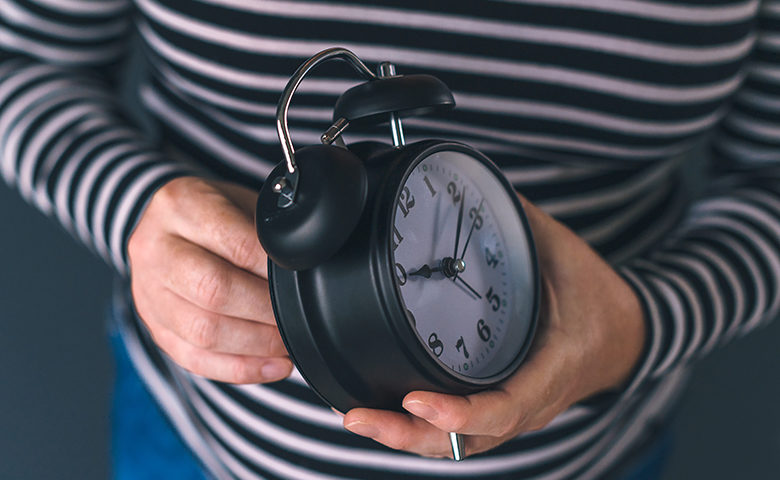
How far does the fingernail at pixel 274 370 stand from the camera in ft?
1.72

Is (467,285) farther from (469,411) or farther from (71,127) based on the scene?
(71,127)

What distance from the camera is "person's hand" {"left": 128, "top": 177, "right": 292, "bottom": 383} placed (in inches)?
19.2

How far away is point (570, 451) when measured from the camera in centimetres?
72

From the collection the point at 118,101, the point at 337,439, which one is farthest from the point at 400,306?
the point at 118,101

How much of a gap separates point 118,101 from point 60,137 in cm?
11

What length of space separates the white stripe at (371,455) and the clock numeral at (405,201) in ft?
1.09

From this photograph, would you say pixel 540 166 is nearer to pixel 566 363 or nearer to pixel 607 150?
pixel 607 150

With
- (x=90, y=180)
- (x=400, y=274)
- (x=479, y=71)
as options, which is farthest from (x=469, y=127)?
(x=90, y=180)

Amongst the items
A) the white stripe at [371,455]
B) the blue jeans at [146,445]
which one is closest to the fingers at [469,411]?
the white stripe at [371,455]

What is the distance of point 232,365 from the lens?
528mm

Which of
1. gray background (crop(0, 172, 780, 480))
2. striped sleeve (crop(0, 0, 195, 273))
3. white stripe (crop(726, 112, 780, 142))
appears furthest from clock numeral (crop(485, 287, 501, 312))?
gray background (crop(0, 172, 780, 480))

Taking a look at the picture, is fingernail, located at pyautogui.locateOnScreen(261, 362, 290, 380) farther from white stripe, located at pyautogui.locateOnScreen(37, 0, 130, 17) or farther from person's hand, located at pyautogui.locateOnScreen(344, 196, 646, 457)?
white stripe, located at pyautogui.locateOnScreen(37, 0, 130, 17)

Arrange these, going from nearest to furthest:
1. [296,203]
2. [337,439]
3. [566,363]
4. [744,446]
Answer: [296,203]
[566,363]
[337,439]
[744,446]

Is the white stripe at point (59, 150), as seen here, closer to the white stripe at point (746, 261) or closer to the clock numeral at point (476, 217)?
the clock numeral at point (476, 217)
